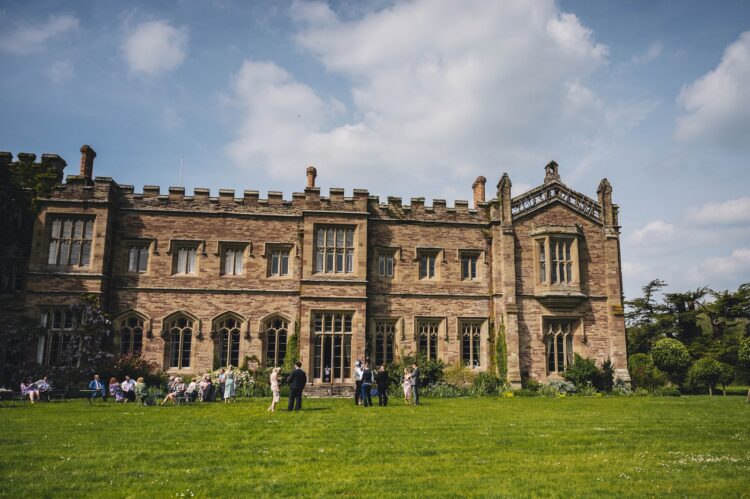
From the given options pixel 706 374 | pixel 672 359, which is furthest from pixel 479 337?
pixel 706 374

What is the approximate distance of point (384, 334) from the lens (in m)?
27.0

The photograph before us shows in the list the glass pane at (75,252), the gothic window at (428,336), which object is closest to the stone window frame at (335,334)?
the gothic window at (428,336)

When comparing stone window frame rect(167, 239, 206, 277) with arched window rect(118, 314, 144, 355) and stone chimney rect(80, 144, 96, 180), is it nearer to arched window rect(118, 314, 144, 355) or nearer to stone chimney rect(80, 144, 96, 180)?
arched window rect(118, 314, 144, 355)

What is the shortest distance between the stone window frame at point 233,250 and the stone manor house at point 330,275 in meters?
0.05

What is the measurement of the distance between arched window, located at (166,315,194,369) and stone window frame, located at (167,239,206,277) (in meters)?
2.13

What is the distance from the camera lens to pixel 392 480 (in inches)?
327

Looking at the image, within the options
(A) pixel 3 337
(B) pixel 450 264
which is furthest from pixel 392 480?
(A) pixel 3 337

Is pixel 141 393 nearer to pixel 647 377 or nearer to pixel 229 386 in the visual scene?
pixel 229 386

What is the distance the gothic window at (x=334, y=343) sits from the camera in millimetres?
25750

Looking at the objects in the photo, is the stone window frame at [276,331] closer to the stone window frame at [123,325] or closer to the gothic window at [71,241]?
the stone window frame at [123,325]

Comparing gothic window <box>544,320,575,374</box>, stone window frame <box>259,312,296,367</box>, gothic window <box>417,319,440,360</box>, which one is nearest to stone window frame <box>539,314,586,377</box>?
gothic window <box>544,320,575,374</box>

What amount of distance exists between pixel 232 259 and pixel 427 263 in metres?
9.76

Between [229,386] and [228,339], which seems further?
[228,339]

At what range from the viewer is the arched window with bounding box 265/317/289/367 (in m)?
26.2
